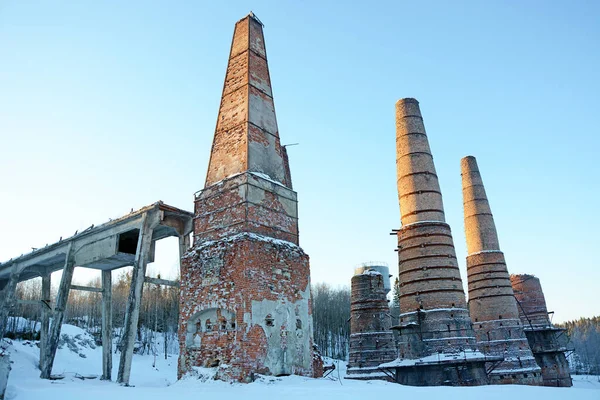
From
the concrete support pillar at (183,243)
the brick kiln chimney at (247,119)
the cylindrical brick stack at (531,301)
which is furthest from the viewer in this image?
the cylindrical brick stack at (531,301)

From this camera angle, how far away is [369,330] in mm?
20797

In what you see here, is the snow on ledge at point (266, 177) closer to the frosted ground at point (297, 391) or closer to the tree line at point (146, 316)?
the frosted ground at point (297, 391)

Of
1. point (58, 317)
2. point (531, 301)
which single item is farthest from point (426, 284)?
point (58, 317)

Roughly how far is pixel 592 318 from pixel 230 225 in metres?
97.8

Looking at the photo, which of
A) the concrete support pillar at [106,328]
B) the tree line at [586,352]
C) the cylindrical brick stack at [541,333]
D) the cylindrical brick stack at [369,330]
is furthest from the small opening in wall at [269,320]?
the tree line at [586,352]

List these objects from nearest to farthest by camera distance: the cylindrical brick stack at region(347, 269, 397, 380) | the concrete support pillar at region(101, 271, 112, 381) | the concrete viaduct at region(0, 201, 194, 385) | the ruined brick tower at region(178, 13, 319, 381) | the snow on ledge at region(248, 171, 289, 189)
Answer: the ruined brick tower at region(178, 13, 319, 381) < the snow on ledge at region(248, 171, 289, 189) < the concrete viaduct at region(0, 201, 194, 385) < the concrete support pillar at region(101, 271, 112, 381) < the cylindrical brick stack at region(347, 269, 397, 380)

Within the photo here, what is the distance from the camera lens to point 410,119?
66.0 ft

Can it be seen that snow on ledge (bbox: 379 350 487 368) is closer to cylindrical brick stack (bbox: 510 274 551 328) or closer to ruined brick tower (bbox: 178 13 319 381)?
ruined brick tower (bbox: 178 13 319 381)

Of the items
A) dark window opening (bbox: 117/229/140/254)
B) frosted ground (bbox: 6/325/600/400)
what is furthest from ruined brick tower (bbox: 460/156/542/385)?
dark window opening (bbox: 117/229/140/254)

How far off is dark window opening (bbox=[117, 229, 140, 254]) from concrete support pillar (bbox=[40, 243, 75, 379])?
206 cm

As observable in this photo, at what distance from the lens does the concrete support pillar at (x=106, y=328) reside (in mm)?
14391

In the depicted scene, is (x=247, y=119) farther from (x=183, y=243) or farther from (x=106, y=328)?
(x=106, y=328)

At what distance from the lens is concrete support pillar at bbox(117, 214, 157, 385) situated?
36.6 feet

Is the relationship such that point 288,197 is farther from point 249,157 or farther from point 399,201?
point 399,201
